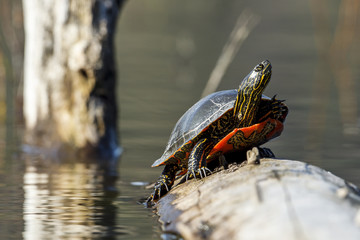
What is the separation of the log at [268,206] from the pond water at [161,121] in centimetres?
30

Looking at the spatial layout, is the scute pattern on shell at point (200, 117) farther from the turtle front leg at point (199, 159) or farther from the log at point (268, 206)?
the log at point (268, 206)

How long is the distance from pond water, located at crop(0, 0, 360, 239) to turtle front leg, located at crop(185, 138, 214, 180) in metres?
0.40

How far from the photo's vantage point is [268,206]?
2.95 m

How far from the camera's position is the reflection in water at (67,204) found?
366cm

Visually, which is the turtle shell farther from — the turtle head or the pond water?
the pond water

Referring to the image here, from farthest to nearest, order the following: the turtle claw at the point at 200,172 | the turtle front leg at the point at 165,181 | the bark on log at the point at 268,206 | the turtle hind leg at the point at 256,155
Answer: the turtle front leg at the point at 165,181, the turtle claw at the point at 200,172, the turtle hind leg at the point at 256,155, the bark on log at the point at 268,206

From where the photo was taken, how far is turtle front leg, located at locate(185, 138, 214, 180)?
3.84m

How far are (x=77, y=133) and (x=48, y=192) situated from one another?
6.02ft

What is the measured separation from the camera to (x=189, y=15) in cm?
2706

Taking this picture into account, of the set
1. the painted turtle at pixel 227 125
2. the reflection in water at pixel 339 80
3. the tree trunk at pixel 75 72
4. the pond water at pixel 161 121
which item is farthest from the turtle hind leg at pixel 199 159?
the tree trunk at pixel 75 72

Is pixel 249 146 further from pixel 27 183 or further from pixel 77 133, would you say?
pixel 77 133

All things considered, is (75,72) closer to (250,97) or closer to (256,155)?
(250,97)

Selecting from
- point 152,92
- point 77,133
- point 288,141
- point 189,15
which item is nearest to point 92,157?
point 77,133

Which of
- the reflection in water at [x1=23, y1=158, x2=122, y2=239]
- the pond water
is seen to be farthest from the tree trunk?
the reflection in water at [x1=23, y1=158, x2=122, y2=239]
